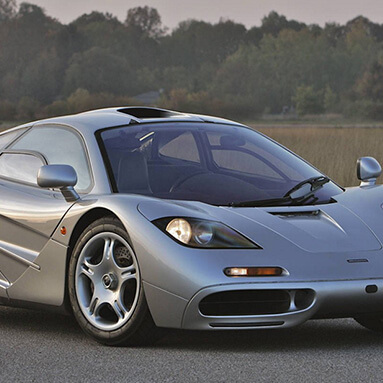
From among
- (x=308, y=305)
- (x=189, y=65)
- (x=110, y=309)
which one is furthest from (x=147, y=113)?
(x=189, y=65)

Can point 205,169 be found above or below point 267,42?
above

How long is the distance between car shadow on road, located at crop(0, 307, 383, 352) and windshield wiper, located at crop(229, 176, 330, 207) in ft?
2.30

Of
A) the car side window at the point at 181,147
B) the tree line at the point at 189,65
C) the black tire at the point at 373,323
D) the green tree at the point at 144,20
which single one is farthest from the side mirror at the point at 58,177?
the green tree at the point at 144,20

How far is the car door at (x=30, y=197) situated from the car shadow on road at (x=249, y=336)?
374 millimetres

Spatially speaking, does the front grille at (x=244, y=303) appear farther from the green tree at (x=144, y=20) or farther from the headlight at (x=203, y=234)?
the green tree at (x=144, y=20)

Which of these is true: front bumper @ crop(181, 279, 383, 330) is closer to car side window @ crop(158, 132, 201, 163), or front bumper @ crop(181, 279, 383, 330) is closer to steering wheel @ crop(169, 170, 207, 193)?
steering wheel @ crop(169, 170, 207, 193)

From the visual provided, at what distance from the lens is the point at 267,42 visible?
169500 mm

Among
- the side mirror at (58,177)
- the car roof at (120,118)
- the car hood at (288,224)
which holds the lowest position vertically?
the car hood at (288,224)

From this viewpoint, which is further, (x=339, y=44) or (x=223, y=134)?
(x=339, y=44)

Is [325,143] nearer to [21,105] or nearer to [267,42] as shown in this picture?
[21,105]

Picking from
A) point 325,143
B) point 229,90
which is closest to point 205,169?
point 325,143

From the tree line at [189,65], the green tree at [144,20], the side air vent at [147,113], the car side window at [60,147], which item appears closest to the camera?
the car side window at [60,147]

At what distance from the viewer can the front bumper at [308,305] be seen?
15.2 feet

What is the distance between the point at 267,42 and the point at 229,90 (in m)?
32.7
